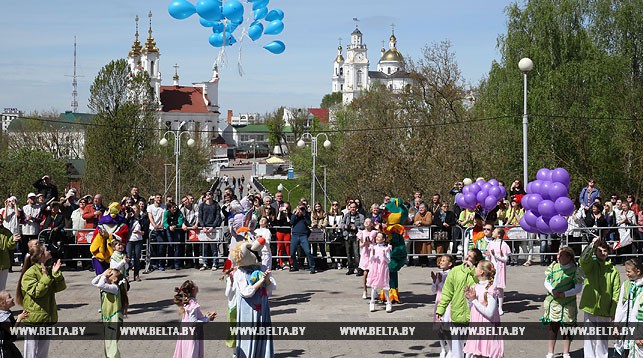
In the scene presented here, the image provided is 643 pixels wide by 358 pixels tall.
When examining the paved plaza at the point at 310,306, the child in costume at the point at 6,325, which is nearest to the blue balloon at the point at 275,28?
the paved plaza at the point at 310,306

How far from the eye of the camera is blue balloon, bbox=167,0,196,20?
15.1 metres

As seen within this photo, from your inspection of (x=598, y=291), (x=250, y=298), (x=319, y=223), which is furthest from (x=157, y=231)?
(x=598, y=291)

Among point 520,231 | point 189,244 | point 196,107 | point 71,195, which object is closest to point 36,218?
point 71,195

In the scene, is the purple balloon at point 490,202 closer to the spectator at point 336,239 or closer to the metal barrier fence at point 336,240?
the metal barrier fence at point 336,240

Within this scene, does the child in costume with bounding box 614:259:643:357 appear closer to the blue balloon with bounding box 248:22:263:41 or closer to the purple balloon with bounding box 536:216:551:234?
the purple balloon with bounding box 536:216:551:234

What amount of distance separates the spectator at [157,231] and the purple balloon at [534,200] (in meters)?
10.8

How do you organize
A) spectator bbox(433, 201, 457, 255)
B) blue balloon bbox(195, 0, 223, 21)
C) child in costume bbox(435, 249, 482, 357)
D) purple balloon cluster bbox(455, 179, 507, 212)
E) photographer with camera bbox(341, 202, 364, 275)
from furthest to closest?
spectator bbox(433, 201, 457, 255)
photographer with camera bbox(341, 202, 364, 275)
purple balloon cluster bbox(455, 179, 507, 212)
blue balloon bbox(195, 0, 223, 21)
child in costume bbox(435, 249, 482, 357)

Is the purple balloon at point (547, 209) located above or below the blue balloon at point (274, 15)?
below

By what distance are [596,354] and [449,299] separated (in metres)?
2.31

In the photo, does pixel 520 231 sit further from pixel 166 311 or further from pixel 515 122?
pixel 515 122

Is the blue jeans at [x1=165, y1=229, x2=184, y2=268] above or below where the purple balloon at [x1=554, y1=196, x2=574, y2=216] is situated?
below

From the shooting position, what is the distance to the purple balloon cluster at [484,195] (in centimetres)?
1585

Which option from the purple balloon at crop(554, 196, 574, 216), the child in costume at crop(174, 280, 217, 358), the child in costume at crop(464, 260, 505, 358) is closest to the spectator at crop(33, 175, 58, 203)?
the child in costume at crop(174, 280, 217, 358)

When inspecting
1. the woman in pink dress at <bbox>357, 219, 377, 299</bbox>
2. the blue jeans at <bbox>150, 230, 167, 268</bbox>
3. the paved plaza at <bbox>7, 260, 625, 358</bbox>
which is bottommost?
the paved plaza at <bbox>7, 260, 625, 358</bbox>
